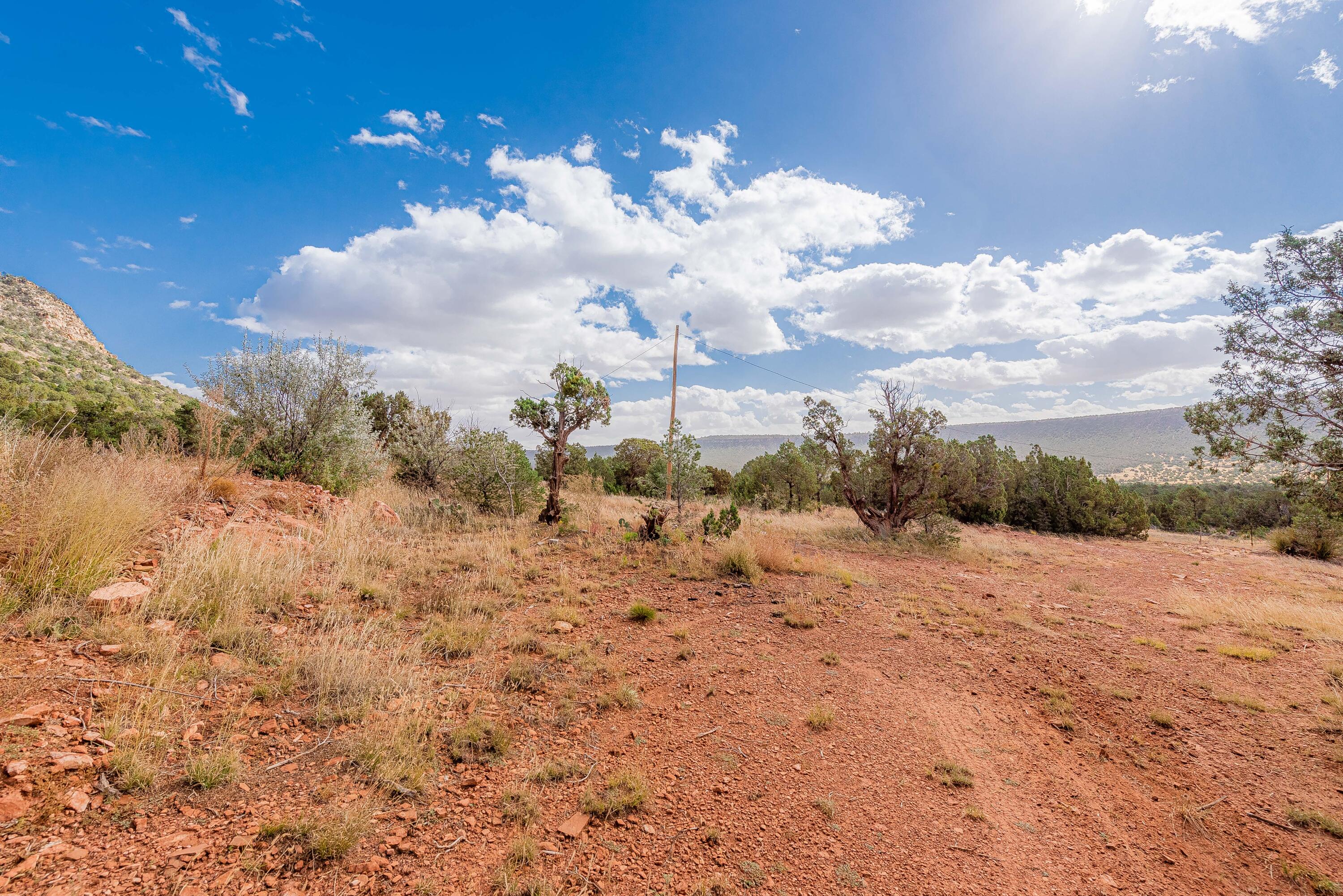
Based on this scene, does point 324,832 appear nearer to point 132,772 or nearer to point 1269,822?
point 132,772

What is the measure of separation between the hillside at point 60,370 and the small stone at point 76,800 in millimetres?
11373

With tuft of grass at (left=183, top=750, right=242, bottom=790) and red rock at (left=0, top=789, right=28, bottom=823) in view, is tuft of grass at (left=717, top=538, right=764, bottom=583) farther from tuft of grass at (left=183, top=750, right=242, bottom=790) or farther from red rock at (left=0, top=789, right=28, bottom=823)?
red rock at (left=0, top=789, right=28, bottom=823)

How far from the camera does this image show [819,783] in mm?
3539

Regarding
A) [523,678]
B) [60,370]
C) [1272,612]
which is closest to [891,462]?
[1272,612]

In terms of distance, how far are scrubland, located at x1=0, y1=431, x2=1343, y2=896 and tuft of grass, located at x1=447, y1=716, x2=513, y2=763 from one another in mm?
22

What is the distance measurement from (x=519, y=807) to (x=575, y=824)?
0.38m

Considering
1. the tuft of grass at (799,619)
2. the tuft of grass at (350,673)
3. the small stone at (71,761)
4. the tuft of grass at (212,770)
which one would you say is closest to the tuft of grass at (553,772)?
the tuft of grass at (350,673)

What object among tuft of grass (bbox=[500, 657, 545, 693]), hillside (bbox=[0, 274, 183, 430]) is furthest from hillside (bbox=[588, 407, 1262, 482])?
tuft of grass (bbox=[500, 657, 545, 693])

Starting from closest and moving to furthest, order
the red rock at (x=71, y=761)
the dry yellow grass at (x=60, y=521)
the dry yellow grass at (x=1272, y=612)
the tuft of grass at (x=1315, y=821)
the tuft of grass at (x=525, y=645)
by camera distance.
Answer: the red rock at (x=71, y=761) → the tuft of grass at (x=1315, y=821) → the dry yellow grass at (x=60, y=521) → the tuft of grass at (x=525, y=645) → the dry yellow grass at (x=1272, y=612)

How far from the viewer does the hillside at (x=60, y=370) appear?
1423 cm

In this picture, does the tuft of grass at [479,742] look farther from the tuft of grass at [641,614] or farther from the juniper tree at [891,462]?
the juniper tree at [891,462]

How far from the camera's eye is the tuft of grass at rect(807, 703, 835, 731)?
4234 millimetres

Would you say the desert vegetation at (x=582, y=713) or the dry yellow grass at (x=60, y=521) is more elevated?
the dry yellow grass at (x=60, y=521)

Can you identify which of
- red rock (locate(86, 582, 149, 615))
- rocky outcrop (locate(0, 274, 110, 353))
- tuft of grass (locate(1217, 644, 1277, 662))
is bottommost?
tuft of grass (locate(1217, 644, 1277, 662))
